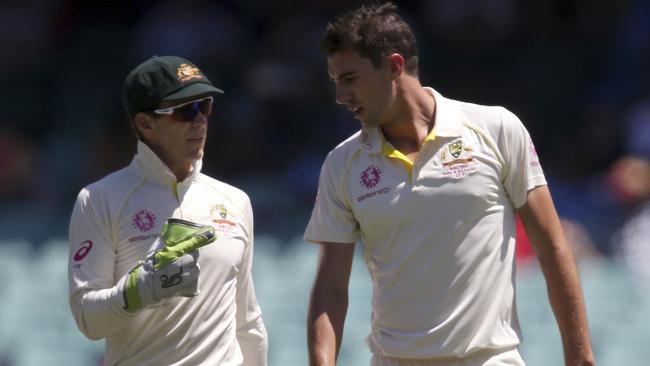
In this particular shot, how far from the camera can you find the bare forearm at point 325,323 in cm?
419

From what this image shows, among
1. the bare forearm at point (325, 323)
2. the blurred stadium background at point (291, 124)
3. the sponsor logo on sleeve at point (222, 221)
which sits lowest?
the blurred stadium background at point (291, 124)

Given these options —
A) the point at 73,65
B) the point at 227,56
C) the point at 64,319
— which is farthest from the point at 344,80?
the point at 73,65

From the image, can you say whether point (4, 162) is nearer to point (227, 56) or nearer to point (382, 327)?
point (227, 56)

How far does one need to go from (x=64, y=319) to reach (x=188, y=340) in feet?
13.9

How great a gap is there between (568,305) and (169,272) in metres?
1.24

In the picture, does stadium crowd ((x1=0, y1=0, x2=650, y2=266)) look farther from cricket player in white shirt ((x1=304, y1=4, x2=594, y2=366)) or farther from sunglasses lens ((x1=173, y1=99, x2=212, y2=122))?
sunglasses lens ((x1=173, y1=99, x2=212, y2=122))

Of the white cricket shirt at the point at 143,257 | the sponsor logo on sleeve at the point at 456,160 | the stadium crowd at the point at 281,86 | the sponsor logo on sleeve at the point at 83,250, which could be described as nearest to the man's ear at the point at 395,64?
the sponsor logo on sleeve at the point at 456,160

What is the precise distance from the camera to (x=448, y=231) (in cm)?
409

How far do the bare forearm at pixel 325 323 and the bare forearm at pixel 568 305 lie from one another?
0.68 meters

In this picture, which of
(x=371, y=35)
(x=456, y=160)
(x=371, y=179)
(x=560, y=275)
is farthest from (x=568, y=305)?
(x=371, y=35)

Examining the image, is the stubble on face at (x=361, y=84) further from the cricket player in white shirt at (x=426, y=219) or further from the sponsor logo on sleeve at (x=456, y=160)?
the sponsor logo on sleeve at (x=456, y=160)

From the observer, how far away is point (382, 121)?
4.22 metres

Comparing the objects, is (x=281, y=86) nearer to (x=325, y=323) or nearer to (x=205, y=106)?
(x=205, y=106)

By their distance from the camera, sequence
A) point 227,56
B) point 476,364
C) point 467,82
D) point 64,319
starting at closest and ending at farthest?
1. point 476,364
2. point 64,319
3. point 467,82
4. point 227,56
